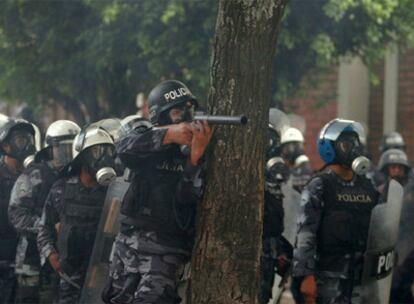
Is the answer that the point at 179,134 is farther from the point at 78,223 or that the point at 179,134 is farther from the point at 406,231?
the point at 406,231

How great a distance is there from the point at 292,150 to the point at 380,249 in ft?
12.6

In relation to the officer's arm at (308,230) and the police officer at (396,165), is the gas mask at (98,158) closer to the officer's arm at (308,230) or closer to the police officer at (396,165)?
the officer's arm at (308,230)

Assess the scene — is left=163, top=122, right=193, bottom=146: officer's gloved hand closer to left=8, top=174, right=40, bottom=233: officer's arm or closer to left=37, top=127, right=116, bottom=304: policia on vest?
left=37, top=127, right=116, bottom=304: policia on vest

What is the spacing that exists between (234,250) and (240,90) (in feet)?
2.76

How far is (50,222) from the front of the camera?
7.77 m

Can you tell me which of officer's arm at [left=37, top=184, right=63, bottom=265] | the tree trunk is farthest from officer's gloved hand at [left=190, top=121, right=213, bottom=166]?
officer's arm at [left=37, top=184, right=63, bottom=265]

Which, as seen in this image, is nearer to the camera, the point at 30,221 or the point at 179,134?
the point at 179,134

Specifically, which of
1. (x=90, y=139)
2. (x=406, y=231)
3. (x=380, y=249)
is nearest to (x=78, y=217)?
(x=90, y=139)

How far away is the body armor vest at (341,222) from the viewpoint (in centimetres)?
704

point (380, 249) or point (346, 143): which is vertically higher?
point (346, 143)

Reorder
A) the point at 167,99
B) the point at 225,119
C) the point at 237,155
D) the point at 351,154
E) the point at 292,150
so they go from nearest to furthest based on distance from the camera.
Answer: the point at 225,119
the point at 237,155
the point at 167,99
the point at 351,154
the point at 292,150

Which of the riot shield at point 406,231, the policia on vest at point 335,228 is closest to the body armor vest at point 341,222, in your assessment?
the policia on vest at point 335,228

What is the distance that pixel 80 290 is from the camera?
24.9ft

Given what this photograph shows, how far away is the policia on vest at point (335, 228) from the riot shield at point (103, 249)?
1.21 m
